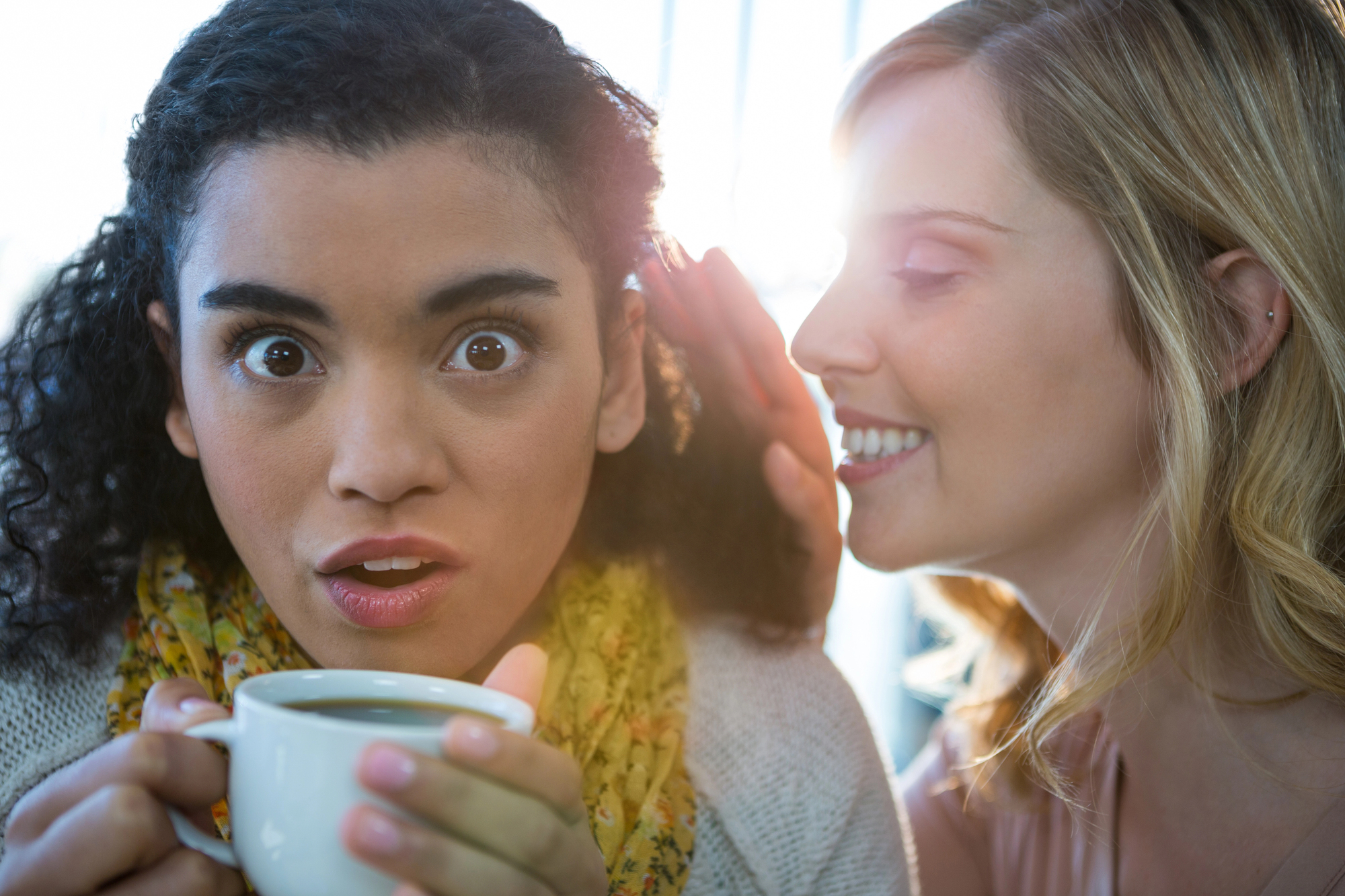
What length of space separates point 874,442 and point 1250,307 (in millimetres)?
405

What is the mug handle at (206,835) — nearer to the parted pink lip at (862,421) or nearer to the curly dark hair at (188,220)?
the curly dark hair at (188,220)

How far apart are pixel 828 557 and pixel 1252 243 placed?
0.54 m

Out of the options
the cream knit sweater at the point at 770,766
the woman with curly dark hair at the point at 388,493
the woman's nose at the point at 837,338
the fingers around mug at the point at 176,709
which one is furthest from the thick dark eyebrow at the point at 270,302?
the woman's nose at the point at 837,338

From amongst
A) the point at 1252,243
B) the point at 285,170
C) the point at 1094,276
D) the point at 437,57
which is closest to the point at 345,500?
the point at 285,170

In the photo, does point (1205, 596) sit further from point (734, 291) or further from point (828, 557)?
point (734, 291)

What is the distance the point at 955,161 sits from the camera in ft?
3.23

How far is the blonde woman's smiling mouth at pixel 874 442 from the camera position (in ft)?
3.46

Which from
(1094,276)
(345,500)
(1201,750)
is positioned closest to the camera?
(345,500)

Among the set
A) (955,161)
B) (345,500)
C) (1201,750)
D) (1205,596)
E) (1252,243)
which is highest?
(955,161)

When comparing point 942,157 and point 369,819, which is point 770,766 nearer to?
point 369,819

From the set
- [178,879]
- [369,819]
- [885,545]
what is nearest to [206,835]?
[178,879]

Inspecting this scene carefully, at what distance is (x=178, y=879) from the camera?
507 mm

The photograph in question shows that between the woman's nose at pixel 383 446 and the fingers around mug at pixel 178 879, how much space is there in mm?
240

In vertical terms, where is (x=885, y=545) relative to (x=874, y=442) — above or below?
below
